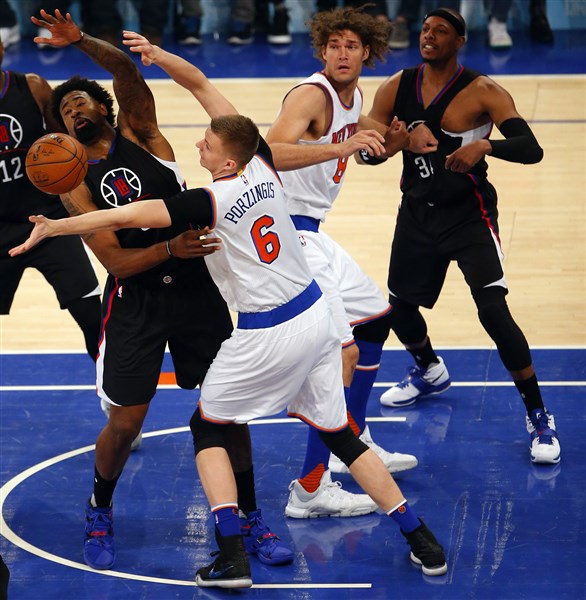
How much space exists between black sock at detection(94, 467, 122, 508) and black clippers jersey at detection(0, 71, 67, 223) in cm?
180

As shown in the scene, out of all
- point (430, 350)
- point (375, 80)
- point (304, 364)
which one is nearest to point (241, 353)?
Answer: point (304, 364)

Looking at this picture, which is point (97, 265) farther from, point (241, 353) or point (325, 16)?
point (241, 353)

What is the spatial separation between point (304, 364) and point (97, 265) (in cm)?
464

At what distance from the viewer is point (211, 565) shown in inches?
202

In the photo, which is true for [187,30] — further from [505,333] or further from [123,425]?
[123,425]

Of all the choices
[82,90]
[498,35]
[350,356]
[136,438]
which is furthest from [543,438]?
[498,35]

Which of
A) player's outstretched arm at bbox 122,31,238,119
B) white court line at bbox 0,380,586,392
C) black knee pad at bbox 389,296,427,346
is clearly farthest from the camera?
white court line at bbox 0,380,586,392

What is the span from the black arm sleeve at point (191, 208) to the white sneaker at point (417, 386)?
103 inches

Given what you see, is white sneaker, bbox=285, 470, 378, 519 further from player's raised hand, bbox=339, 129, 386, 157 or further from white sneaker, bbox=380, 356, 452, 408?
player's raised hand, bbox=339, 129, 386, 157

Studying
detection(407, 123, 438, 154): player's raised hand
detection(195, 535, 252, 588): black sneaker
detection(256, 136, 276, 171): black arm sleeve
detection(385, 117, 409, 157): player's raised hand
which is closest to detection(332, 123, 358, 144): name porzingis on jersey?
detection(385, 117, 409, 157): player's raised hand

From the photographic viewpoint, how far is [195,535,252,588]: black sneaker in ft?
16.5

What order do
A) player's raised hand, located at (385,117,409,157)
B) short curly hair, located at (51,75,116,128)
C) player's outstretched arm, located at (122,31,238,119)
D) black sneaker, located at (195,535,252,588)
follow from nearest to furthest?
black sneaker, located at (195,535,252,588), short curly hair, located at (51,75,116,128), player's outstretched arm, located at (122,31,238,119), player's raised hand, located at (385,117,409,157)

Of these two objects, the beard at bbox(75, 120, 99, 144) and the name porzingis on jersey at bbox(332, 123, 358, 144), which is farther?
the name porzingis on jersey at bbox(332, 123, 358, 144)

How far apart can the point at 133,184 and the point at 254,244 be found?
2.32ft
